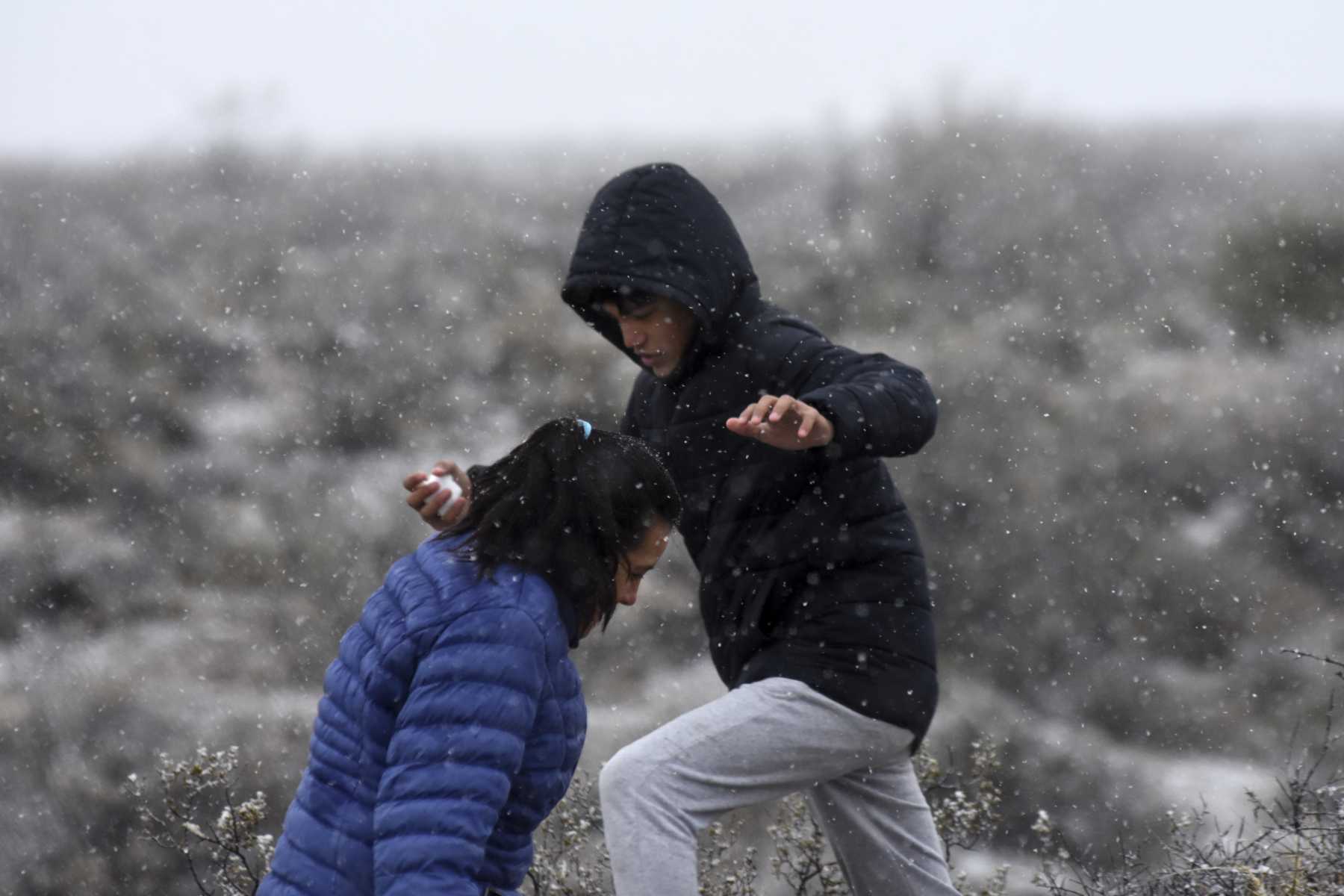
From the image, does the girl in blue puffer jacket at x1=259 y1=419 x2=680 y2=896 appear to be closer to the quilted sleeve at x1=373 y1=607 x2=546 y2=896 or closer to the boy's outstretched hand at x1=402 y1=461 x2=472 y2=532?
the quilted sleeve at x1=373 y1=607 x2=546 y2=896

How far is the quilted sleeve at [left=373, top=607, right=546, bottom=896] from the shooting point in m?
1.93

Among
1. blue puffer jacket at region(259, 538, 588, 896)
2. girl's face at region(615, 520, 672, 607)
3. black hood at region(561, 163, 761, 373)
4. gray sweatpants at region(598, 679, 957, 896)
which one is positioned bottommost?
gray sweatpants at region(598, 679, 957, 896)

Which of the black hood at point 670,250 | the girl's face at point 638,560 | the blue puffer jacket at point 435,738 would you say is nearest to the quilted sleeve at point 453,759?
the blue puffer jacket at point 435,738

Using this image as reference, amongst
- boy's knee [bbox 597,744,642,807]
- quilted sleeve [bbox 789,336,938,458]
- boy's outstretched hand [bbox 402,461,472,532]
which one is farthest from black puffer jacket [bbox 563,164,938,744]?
boy's outstretched hand [bbox 402,461,472,532]

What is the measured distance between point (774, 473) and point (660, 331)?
0.42 meters

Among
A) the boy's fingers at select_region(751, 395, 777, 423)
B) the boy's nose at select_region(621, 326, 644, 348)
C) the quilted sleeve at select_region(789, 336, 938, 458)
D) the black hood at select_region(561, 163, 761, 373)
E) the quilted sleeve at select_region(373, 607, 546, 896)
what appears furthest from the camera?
the boy's nose at select_region(621, 326, 644, 348)

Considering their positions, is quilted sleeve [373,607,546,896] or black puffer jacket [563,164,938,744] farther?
black puffer jacket [563,164,938,744]

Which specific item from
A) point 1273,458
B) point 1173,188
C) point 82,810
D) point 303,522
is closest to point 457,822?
point 82,810

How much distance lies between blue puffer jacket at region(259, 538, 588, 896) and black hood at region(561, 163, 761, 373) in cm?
94

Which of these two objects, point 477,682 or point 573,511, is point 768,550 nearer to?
point 573,511

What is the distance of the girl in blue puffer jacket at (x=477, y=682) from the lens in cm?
194

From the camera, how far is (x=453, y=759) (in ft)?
6.37

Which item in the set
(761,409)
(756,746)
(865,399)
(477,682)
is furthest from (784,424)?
(477,682)

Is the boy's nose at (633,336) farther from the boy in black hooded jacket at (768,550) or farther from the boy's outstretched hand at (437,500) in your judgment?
the boy's outstretched hand at (437,500)
